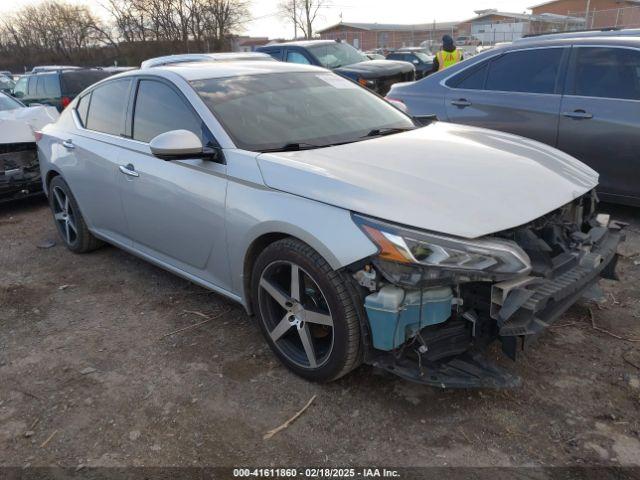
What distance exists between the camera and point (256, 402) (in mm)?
2791

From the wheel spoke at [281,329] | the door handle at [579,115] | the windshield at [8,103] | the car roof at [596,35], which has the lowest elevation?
the wheel spoke at [281,329]

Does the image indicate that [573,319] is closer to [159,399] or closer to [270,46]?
[159,399]

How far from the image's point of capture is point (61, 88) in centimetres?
1127

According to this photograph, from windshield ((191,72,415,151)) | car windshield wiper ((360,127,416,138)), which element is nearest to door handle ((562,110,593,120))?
windshield ((191,72,415,151))

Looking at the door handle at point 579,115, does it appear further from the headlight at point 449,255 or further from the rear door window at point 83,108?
the rear door window at point 83,108

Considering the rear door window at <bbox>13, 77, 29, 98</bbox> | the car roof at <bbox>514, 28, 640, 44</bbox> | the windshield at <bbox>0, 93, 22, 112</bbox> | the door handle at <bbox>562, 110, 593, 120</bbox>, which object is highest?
the car roof at <bbox>514, 28, 640, 44</bbox>

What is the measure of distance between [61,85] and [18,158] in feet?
18.4

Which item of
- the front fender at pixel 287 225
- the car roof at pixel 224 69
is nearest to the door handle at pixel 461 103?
the car roof at pixel 224 69

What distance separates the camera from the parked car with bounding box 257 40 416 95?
10289mm

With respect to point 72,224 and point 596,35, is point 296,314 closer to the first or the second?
point 72,224

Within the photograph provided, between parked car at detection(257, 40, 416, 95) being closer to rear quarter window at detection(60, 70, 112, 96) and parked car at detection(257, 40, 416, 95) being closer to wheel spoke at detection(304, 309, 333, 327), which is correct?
rear quarter window at detection(60, 70, 112, 96)

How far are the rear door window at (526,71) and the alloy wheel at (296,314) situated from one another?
3.53 meters

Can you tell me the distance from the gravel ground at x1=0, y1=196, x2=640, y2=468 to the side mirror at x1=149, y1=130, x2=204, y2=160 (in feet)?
3.80

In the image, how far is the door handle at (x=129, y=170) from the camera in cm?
378
